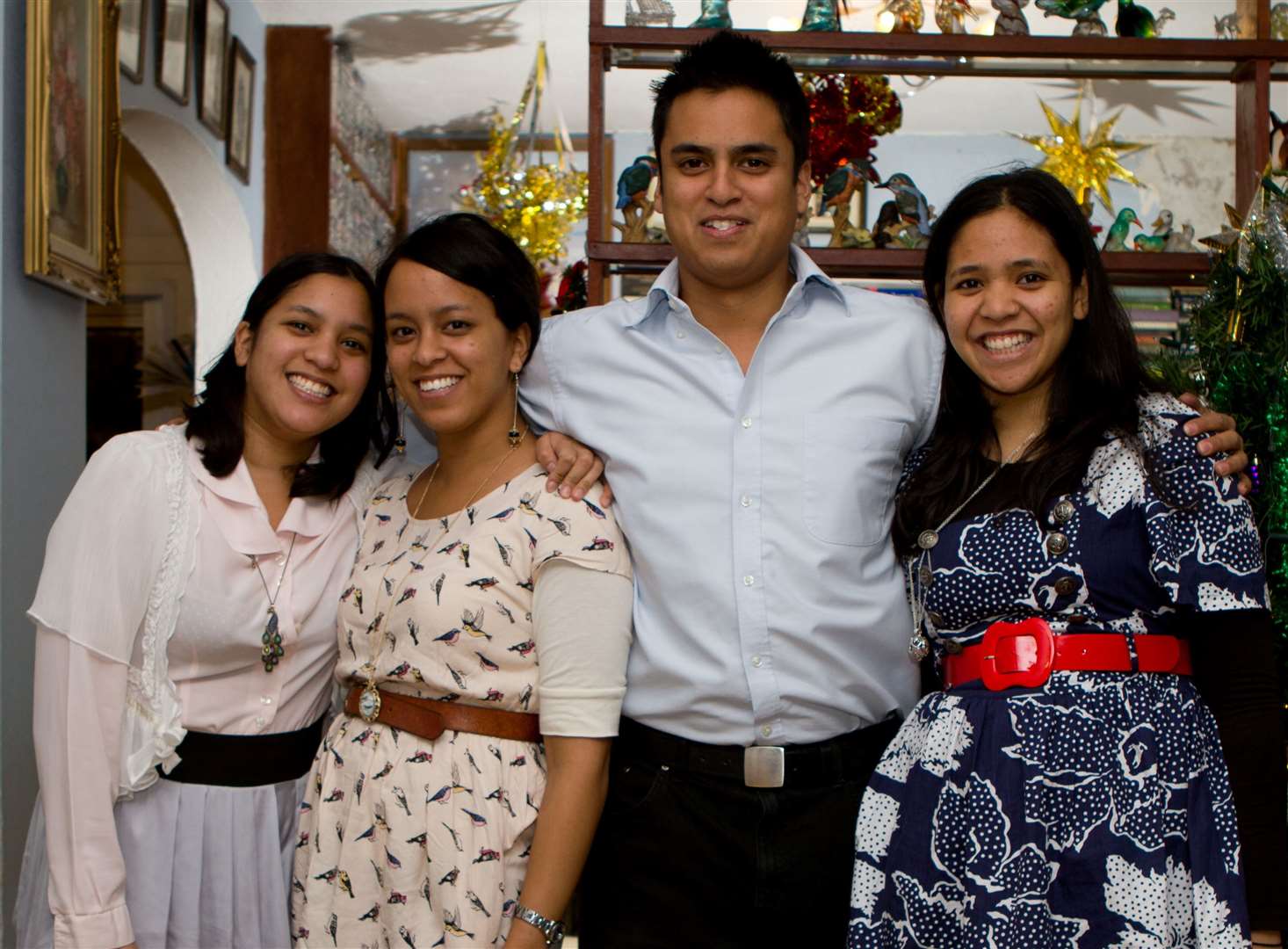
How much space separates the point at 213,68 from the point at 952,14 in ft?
9.95

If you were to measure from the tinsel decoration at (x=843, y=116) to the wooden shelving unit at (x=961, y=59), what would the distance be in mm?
84

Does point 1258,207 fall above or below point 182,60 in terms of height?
below

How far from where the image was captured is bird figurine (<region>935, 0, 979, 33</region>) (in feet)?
8.14

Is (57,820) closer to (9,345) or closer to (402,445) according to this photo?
(402,445)

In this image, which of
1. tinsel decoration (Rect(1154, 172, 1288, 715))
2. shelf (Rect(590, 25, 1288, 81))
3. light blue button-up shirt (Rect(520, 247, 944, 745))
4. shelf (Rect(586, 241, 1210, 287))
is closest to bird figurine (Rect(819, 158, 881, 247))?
shelf (Rect(586, 241, 1210, 287))

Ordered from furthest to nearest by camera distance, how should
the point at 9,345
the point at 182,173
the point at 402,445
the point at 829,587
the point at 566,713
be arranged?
the point at 182,173 < the point at 9,345 < the point at 402,445 < the point at 829,587 < the point at 566,713

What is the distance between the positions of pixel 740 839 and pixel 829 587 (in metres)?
0.36

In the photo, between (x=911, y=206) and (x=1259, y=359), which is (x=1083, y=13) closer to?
(x=911, y=206)

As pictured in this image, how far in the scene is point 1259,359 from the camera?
5.75ft

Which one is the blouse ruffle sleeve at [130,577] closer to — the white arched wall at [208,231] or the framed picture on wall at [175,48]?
the framed picture on wall at [175,48]

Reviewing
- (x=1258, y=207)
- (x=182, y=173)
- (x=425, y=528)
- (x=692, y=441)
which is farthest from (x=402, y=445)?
(x=182, y=173)

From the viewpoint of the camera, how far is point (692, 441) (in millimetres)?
1744

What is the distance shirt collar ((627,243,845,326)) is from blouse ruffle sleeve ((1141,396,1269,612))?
543mm

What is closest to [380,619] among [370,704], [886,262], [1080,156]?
[370,704]
